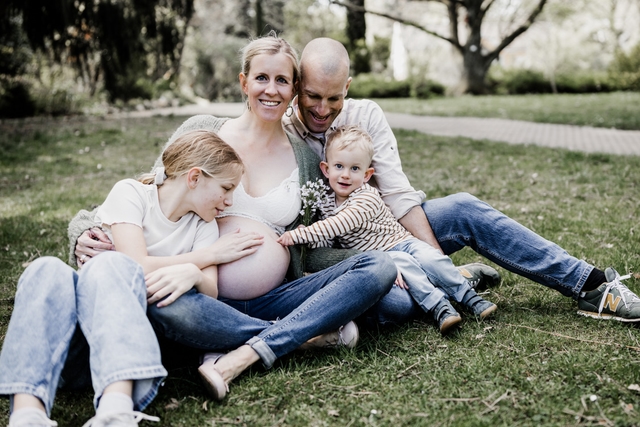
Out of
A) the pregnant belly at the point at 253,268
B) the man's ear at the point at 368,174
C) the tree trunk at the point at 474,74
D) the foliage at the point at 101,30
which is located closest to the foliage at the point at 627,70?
the tree trunk at the point at 474,74

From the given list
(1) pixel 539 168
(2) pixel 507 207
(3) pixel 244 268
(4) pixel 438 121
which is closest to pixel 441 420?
(3) pixel 244 268

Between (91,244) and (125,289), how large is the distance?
2.13ft

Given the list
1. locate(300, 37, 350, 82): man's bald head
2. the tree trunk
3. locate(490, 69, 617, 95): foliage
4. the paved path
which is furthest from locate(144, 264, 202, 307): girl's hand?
locate(490, 69, 617, 95): foliage

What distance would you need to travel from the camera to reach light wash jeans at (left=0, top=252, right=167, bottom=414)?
2.11 meters

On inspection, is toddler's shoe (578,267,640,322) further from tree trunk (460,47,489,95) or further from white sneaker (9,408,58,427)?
tree trunk (460,47,489,95)

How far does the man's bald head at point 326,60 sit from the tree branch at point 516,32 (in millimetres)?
17925

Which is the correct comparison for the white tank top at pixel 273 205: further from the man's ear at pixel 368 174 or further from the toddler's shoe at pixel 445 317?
the toddler's shoe at pixel 445 317

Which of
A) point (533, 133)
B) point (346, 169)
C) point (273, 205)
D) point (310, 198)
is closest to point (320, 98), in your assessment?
point (346, 169)

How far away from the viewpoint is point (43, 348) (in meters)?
2.14

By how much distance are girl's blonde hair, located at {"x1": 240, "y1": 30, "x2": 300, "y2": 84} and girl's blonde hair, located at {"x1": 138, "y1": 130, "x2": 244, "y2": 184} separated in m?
0.56

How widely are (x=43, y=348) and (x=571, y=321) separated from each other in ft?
7.85

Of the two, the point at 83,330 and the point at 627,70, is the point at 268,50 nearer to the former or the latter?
the point at 83,330

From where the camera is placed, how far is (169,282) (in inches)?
95.7

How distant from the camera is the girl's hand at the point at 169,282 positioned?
2.40 meters
